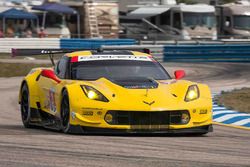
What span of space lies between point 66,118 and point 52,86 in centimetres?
98

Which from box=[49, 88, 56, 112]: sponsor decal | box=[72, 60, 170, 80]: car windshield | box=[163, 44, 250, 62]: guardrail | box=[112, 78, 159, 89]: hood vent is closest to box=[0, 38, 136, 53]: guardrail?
box=[163, 44, 250, 62]: guardrail

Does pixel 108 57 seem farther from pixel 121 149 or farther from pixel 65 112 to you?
pixel 121 149

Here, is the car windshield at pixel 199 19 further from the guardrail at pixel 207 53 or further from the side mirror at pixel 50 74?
the side mirror at pixel 50 74

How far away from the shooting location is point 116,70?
438 inches

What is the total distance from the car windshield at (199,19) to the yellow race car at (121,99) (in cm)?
4189

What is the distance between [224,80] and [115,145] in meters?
16.2

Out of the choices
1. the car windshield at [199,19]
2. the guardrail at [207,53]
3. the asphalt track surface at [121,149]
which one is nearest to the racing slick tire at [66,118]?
the asphalt track surface at [121,149]

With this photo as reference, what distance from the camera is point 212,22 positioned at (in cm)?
5344

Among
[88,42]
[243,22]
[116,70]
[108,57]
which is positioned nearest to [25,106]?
[108,57]

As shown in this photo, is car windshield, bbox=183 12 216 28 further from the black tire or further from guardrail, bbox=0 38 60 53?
the black tire

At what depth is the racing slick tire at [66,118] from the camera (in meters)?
10.1

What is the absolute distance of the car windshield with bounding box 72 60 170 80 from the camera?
10992 millimetres

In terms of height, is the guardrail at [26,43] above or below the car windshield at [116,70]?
below

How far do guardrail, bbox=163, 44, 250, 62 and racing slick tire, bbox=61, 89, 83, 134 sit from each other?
76.9 feet
